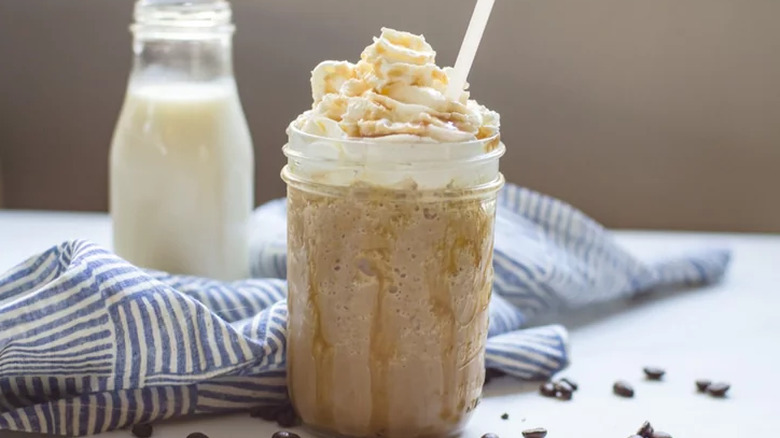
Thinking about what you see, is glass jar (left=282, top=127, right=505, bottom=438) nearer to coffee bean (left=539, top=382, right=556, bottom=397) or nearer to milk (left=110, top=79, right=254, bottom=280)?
coffee bean (left=539, top=382, right=556, bottom=397)

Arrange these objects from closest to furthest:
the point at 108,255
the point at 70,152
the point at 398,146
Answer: the point at 398,146 < the point at 108,255 < the point at 70,152

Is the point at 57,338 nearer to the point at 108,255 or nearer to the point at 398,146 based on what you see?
the point at 108,255

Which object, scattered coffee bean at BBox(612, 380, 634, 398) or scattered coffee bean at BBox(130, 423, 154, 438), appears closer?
scattered coffee bean at BBox(130, 423, 154, 438)

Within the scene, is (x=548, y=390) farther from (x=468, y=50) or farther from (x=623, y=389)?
(x=468, y=50)

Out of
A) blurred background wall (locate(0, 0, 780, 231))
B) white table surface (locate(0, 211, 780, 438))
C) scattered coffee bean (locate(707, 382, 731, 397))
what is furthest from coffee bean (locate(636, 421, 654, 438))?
blurred background wall (locate(0, 0, 780, 231))

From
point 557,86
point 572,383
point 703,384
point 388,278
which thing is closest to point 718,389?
point 703,384

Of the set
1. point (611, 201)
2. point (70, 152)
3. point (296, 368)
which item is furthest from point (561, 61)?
point (296, 368)
